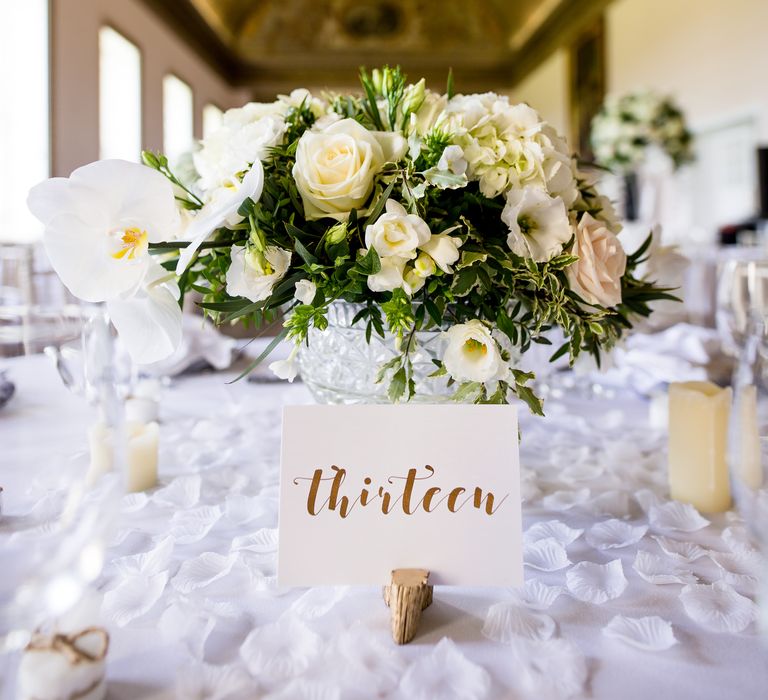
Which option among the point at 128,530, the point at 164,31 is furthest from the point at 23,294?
the point at 164,31

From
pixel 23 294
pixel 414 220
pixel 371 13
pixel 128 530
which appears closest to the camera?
pixel 414 220

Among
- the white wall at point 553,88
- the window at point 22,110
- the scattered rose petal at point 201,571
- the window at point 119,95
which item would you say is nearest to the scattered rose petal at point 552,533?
the scattered rose petal at point 201,571

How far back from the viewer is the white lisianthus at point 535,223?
59 cm

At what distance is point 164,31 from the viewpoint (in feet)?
25.8

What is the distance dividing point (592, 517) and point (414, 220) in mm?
456

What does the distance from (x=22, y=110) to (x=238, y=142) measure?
18.9ft

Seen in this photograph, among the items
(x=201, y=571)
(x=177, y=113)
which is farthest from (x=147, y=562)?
(x=177, y=113)

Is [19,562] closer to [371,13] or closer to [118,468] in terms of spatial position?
[118,468]

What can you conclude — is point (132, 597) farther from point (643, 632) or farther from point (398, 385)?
point (643, 632)

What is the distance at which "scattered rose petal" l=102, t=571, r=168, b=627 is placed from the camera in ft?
1.80

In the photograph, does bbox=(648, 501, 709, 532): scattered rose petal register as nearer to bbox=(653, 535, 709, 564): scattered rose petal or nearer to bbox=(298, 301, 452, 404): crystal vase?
bbox=(653, 535, 709, 564): scattered rose petal

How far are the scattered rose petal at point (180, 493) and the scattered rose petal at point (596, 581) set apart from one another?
48 cm

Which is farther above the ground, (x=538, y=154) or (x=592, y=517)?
(x=538, y=154)

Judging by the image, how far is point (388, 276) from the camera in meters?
0.57
